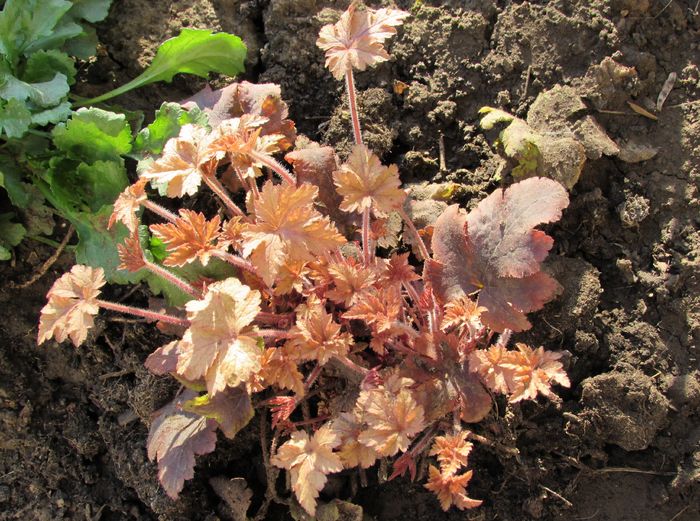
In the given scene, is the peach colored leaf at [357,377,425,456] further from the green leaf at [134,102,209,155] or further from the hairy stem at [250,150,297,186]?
the green leaf at [134,102,209,155]

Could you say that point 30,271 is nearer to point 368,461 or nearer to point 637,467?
point 368,461

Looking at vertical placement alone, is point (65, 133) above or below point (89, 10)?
below

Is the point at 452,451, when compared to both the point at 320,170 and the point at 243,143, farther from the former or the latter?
the point at 243,143

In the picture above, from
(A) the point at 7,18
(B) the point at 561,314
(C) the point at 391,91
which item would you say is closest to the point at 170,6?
(A) the point at 7,18

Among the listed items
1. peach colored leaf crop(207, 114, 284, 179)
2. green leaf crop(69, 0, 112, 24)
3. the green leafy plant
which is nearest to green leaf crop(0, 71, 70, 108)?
the green leafy plant

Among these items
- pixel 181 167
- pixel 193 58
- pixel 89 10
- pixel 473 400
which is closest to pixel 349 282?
pixel 473 400

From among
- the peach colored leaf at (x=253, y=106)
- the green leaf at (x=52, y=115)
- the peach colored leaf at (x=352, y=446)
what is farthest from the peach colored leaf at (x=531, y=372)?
the green leaf at (x=52, y=115)
